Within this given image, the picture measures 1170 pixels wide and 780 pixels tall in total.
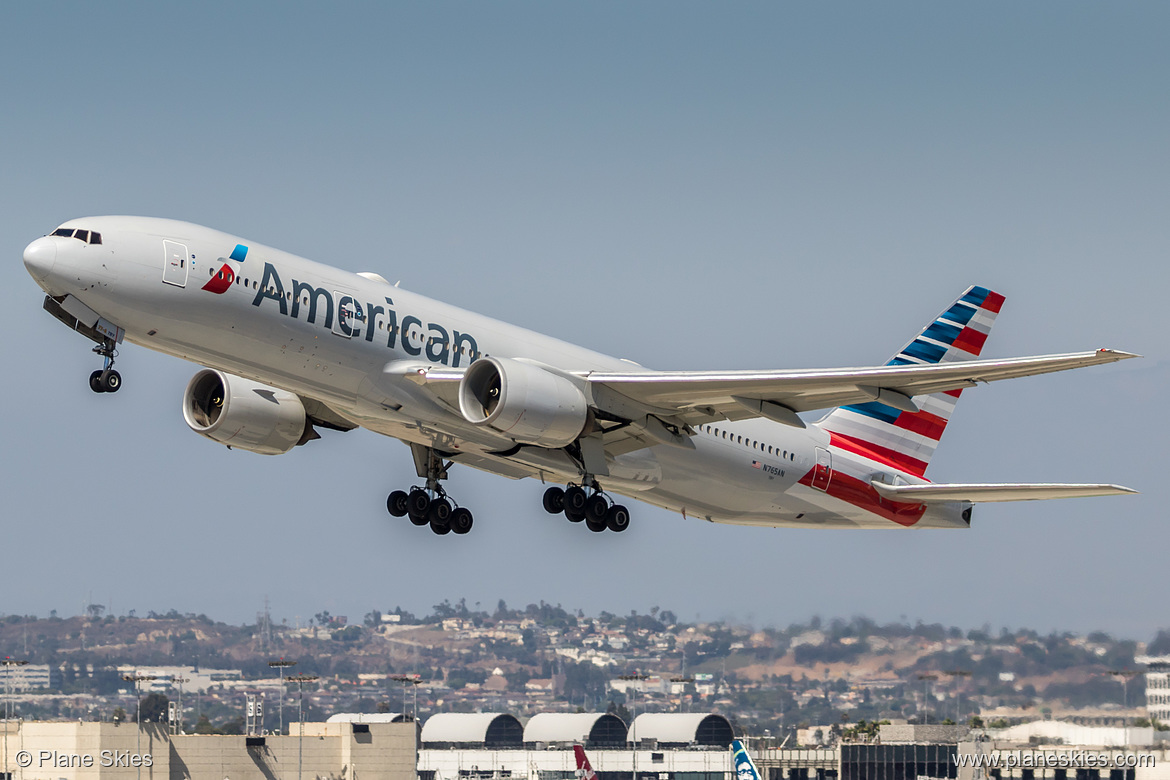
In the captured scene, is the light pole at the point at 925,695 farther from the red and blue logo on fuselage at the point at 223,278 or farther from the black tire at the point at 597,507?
the red and blue logo on fuselage at the point at 223,278

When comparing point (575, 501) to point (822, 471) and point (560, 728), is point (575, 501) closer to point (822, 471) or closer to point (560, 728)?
point (822, 471)

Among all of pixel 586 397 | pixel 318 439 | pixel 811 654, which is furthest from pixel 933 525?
pixel 811 654

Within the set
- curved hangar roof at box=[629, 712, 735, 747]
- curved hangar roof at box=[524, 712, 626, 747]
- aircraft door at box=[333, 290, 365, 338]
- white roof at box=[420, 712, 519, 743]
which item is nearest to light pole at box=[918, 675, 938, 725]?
curved hangar roof at box=[629, 712, 735, 747]

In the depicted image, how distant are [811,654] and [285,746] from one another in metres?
23.6

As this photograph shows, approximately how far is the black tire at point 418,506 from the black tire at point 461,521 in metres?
0.64

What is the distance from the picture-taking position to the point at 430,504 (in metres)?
35.1

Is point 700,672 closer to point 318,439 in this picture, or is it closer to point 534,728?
point 534,728

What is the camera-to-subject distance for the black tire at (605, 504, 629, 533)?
32469mm

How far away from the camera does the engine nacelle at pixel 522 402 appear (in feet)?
93.9

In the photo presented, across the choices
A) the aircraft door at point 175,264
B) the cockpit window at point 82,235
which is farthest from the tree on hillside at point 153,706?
the cockpit window at point 82,235

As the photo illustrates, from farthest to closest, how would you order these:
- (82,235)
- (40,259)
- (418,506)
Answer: (418,506), (82,235), (40,259)

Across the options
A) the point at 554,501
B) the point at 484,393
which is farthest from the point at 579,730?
the point at 484,393

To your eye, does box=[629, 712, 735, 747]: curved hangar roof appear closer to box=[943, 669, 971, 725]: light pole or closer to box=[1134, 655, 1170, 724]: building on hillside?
box=[943, 669, 971, 725]: light pole

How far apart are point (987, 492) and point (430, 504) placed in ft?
43.3
